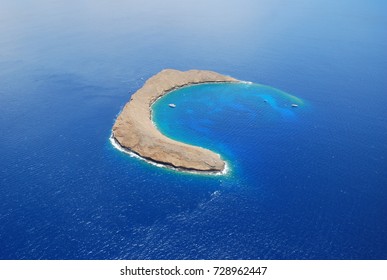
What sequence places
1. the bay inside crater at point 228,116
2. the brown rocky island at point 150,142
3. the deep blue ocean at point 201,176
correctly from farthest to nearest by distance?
the bay inside crater at point 228,116, the brown rocky island at point 150,142, the deep blue ocean at point 201,176

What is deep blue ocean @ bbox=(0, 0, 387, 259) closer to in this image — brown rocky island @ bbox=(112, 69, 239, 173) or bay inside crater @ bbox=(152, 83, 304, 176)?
bay inside crater @ bbox=(152, 83, 304, 176)

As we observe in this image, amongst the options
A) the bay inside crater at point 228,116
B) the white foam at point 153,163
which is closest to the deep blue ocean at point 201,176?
the bay inside crater at point 228,116

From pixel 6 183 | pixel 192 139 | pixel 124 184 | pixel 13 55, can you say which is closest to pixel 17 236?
pixel 6 183

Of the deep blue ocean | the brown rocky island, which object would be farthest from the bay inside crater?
the brown rocky island

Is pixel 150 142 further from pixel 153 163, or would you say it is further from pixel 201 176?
pixel 201 176

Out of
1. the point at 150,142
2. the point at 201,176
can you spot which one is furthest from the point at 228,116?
the point at 201,176

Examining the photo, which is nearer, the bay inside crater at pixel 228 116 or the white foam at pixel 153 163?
the white foam at pixel 153 163

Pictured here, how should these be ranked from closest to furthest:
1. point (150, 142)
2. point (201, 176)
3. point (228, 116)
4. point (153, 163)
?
point (201, 176) < point (153, 163) < point (150, 142) < point (228, 116)

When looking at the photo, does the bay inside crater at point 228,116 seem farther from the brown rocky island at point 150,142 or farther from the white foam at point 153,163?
the brown rocky island at point 150,142

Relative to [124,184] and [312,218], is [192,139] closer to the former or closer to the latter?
[124,184]
